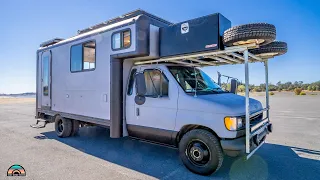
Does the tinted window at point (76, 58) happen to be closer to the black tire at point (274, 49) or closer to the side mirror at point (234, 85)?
the side mirror at point (234, 85)

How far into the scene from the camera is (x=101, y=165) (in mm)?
4824

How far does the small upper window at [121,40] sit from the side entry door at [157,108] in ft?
2.40

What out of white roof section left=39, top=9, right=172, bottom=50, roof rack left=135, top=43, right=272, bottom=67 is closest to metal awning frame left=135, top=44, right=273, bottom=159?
roof rack left=135, top=43, right=272, bottom=67

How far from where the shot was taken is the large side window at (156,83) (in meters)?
4.86

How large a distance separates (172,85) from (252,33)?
1.90 meters

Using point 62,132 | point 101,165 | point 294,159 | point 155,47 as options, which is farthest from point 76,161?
point 294,159

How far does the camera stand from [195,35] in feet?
14.6

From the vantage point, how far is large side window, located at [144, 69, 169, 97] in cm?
486

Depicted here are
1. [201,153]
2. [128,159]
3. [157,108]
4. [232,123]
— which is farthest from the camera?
[128,159]

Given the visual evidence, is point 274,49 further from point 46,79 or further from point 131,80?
point 46,79

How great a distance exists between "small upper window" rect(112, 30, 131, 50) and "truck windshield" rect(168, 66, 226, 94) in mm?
1261

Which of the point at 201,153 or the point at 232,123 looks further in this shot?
the point at 201,153

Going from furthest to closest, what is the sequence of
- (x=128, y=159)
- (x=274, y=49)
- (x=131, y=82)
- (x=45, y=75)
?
1. (x=45, y=75)
2. (x=131, y=82)
3. (x=128, y=159)
4. (x=274, y=49)

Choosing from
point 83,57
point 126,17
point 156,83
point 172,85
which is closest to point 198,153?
point 172,85
